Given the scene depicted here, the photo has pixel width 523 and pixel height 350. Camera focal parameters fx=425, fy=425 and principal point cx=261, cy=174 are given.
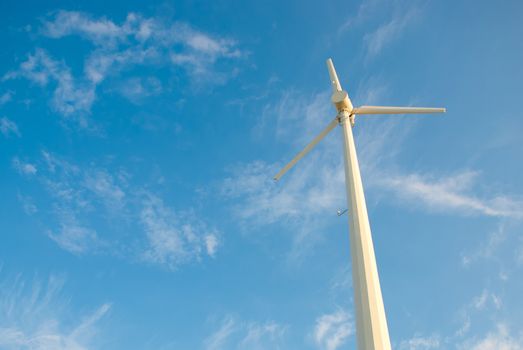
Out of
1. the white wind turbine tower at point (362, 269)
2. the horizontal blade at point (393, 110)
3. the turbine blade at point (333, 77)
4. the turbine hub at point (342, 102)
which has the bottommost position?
the white wind turbine tower at point (362, 269)

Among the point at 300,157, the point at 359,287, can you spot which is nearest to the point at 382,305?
the point at 359,287

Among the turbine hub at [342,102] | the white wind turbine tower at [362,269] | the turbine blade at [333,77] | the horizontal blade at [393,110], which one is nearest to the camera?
the white wind turbine tower at [362,269]

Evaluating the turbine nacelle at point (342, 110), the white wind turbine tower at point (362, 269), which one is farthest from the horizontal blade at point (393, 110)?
the white wind turbine tower at point (362, 269)

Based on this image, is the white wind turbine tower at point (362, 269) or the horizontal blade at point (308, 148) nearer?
the white wind turbine tower at point (362, 269)

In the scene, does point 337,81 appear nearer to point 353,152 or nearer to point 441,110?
point 441,110

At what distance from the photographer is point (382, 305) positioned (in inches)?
680

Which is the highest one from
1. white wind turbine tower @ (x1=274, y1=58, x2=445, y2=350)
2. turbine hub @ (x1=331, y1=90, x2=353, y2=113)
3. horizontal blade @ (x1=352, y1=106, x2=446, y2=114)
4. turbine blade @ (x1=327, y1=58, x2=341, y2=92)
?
turbine blade @ (x1=327, y1=58, x2=341, y2=92)

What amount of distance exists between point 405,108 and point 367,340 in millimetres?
24801

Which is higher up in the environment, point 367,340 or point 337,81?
point 337,81

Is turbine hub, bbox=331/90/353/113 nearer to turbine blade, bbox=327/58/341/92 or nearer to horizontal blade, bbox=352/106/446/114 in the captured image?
horizontal blade, bbox=352/106/446/114

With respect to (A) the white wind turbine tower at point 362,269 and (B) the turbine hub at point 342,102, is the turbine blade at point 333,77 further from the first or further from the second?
(A) the white wind turbine tower at point 362,269

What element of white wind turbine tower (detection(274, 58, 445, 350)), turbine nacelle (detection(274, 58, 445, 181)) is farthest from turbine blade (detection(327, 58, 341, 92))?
white wind turbine tower (detection(274, 58, 445, 350))

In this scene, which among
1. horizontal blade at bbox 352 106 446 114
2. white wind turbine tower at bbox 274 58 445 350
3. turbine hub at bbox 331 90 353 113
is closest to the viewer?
white wind turbine tower at bbox 274 58 445 350

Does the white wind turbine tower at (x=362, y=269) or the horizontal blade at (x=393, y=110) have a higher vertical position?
the horizontal blade at (x=393, y=110)
